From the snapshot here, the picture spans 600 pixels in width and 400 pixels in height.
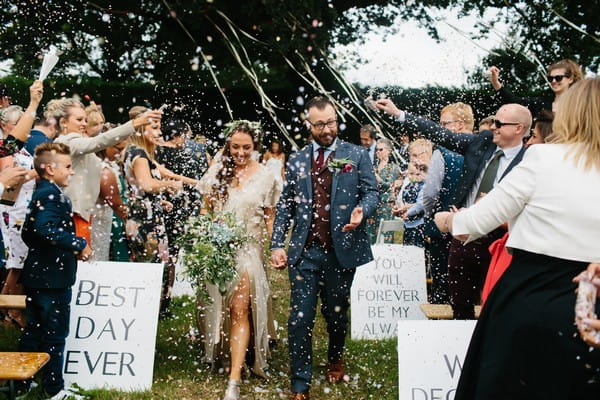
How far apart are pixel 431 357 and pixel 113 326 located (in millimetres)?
2362

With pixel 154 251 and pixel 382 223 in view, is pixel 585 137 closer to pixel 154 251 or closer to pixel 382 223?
pixel 154 251

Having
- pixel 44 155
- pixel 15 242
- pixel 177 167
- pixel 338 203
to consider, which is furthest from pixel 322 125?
pixel 15 242

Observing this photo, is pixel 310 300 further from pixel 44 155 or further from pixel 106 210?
pixel 106 210

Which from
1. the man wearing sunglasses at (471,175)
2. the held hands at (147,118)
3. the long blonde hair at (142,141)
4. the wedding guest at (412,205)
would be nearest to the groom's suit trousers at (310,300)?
the man wearing sunglasses at (471,175)

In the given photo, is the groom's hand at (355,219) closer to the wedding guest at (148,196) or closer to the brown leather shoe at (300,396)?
the brown leather shoe at (300,396)

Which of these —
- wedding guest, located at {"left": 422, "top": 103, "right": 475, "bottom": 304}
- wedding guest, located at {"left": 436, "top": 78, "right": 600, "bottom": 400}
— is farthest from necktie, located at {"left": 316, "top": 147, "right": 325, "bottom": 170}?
wedding guest, located at {"left": 436, "top": 78, "right": 600, "bottom": 400}

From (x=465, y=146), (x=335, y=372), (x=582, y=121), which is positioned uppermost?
(x=465, y=146)

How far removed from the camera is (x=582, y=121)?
2.67m

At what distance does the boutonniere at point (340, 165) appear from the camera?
15.4ft

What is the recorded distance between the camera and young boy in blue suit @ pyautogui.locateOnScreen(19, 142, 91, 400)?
4.11m

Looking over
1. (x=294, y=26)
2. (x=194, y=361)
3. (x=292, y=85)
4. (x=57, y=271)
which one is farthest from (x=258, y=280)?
(x=292, y=85)

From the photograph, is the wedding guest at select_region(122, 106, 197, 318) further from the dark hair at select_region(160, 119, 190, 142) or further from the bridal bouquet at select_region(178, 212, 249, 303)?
the bridal bouquet at select_region(178, 212, 249, 303)

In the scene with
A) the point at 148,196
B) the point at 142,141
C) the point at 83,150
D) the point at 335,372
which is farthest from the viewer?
the point at 148,196

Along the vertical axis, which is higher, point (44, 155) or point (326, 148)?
point (326, 148)
